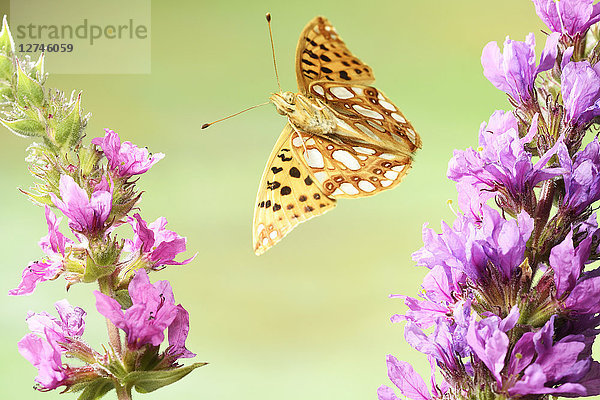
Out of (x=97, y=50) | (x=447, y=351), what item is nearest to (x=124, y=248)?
(x=447, y=351)

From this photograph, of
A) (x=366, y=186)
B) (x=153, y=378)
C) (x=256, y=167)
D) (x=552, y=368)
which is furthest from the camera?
(x=256, y=167)

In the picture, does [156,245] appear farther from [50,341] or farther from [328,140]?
[328,140]

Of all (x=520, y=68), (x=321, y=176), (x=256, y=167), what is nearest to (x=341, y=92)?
(x=321, y=176)

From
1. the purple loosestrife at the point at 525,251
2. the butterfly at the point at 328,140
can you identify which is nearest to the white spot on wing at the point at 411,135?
A: the butterfly at the point at 328,140

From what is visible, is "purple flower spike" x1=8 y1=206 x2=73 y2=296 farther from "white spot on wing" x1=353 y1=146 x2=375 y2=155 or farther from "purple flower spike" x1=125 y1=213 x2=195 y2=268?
"white spot on wing" x1=353 y1=146 x2=375 y2=155

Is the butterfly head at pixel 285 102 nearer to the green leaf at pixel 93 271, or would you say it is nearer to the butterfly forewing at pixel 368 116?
the butterfly forewing at pixel 368 116

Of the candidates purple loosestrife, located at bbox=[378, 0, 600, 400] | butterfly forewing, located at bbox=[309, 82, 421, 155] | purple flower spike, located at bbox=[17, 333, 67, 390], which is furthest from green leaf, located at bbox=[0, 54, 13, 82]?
butterfly forewing, located at bbox=[309, 82, 421, 155]
